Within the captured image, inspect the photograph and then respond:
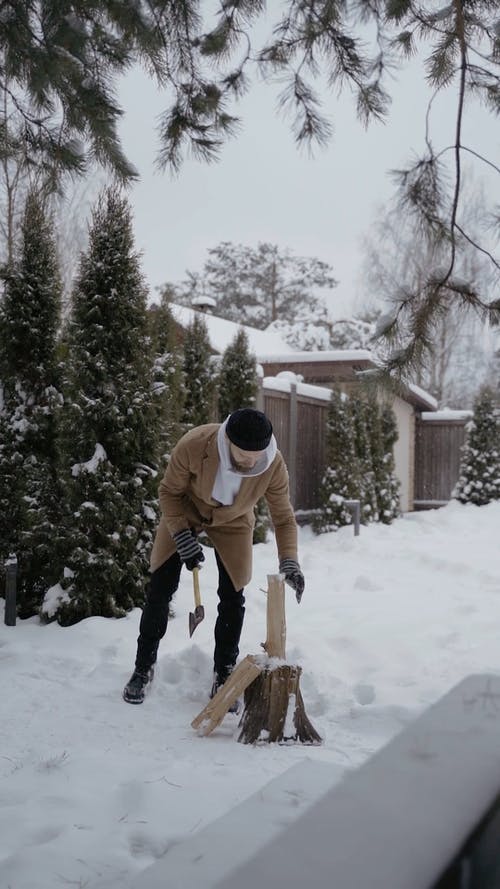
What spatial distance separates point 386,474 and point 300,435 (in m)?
2.14

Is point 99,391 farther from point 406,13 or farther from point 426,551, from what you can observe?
point 426,551

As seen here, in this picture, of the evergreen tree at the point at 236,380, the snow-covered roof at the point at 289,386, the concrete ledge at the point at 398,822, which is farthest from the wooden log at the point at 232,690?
the snow-covered roof at the point at 289,386

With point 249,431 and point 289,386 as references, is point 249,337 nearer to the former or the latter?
point 289,386

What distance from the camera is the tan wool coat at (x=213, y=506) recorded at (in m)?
3.70

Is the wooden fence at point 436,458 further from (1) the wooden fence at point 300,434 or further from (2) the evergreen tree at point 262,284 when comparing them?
(2) the evergreen tree at point 262,284

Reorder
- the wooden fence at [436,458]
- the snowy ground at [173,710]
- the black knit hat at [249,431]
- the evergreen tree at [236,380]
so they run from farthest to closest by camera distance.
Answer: the wooden fence at [436,458]
the evergreen tree at [236,380]
the black knit hat at [249,431]
the snowy ground at [173,710]

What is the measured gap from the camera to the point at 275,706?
10.9 ft

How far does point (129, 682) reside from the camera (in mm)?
3820

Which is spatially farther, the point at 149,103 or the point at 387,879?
the point at 149,103

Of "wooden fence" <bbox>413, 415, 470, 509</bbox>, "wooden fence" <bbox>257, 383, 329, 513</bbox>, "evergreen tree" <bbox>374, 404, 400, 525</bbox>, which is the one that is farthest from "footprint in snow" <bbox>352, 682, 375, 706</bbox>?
"wooden fence" <bbox>413, 415, 470, 509</bbox>

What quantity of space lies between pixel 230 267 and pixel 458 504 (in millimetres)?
18871

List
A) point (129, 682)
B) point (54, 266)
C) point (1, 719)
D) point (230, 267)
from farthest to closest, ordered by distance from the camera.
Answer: point (230, 267) → point (54, 266) → point (129, 682) → point (1, 719)

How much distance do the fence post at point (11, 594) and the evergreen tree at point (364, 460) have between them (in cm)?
671

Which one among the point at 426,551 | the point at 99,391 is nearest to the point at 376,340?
the point at 99,391
